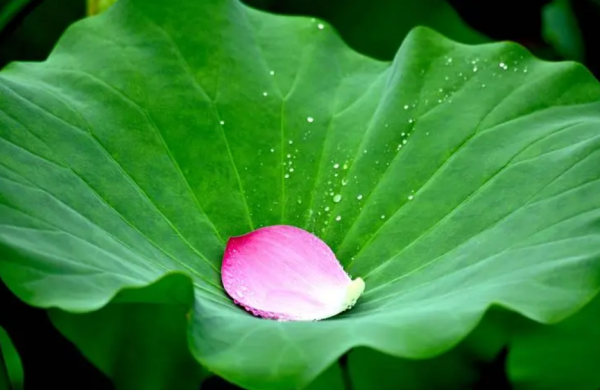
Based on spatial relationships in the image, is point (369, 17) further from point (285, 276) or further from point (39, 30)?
point (285, 276)

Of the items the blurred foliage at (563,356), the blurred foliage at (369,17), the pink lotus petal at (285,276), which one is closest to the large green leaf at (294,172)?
the pink lotus petal at (285,276)

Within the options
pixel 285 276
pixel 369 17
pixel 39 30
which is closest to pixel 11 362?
pixel 285 276

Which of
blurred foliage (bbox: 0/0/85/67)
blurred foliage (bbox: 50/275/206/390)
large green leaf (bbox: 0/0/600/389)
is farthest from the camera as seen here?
blurred foliage (bbox: 0/0/85/67)

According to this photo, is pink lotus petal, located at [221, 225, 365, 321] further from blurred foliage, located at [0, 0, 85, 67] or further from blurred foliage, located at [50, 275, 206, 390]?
blurred foliage, located at [0, 0, 85, 67]

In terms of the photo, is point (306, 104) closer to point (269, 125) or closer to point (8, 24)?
point (269, 125)

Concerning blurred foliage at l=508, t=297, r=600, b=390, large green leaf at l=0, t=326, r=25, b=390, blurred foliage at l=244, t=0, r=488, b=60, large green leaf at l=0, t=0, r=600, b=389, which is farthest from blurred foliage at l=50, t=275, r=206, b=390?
blurred foliage at l=244, t=0, r=488, b=60

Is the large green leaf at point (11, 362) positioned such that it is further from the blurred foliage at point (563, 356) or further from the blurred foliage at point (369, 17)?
the blurred foliage at point (369, 17)

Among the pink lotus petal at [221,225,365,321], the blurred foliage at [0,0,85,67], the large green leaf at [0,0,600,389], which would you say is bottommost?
the blurred foliage at [0,0,85,67]

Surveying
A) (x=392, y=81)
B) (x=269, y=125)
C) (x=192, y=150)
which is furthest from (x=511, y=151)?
(x=192, y=150)
